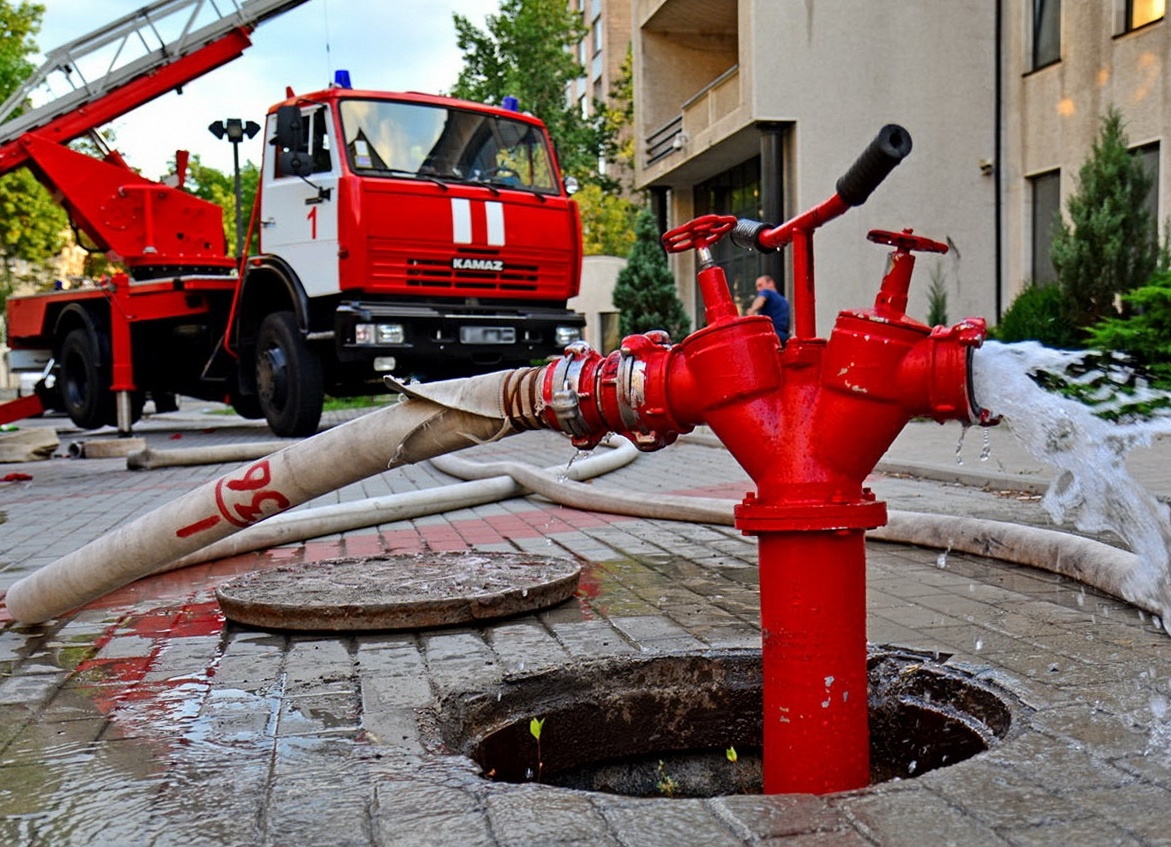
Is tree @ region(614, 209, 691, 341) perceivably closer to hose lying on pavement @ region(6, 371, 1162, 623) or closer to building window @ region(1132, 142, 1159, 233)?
building window @ region(1132, 142, 1159, 233)

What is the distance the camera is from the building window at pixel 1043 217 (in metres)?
16.8

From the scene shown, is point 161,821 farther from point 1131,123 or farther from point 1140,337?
point 1131,123

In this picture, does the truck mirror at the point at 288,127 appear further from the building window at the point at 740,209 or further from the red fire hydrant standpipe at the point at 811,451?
the building window at the point at 740,209

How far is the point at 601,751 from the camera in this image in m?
3.02

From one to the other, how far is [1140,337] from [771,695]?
1037 cm

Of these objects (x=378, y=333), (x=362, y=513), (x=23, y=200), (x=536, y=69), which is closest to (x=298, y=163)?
(x=378, y=333)

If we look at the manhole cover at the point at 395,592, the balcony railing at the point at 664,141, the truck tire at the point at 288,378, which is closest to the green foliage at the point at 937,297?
the balcony railing at the point at 664,141

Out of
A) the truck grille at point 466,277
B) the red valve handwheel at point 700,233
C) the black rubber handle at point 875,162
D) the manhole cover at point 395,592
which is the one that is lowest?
the manhole cover at point 395,592

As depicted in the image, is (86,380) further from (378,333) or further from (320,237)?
(378,333)

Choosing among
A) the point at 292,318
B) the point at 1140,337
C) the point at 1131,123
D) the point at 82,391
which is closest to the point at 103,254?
the point at 82,391

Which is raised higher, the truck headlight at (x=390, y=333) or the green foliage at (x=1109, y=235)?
the green foliage at (x=1109, y=235)

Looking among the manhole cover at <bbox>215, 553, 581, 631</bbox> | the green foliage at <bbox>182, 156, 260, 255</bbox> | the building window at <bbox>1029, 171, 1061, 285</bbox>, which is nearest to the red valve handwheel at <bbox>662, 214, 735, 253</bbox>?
the manhole cover at <bbox>215, 553, 581, 631</bbox>

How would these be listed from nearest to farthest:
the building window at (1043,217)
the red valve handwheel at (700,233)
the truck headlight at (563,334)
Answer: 1. the red valve handwheel at (700,233)
2. the truck headlight at (563,334)
3. the building window at (1043,217)

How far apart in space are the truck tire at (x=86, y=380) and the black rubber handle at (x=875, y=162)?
46.8 feet
